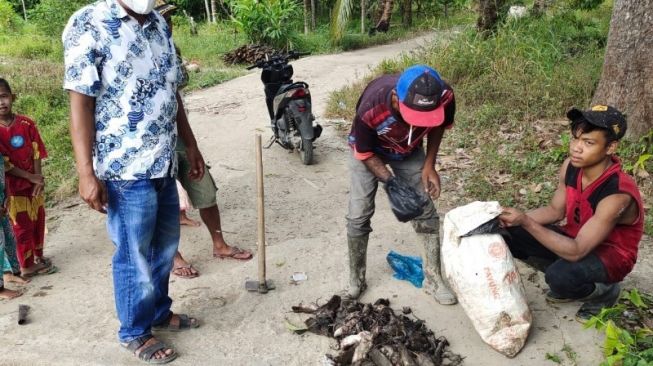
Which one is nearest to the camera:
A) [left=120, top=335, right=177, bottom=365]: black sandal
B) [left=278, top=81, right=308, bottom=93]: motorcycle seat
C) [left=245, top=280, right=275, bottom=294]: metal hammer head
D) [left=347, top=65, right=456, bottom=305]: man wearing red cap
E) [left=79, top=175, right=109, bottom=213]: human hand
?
[left=79, top=175, right=109, bottom=213]: human hand

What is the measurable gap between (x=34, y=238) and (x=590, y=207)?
382 centimetres

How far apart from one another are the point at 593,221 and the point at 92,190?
2.53 metres

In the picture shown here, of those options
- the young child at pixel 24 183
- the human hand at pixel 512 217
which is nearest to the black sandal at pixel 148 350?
the young child at pixel 24 183

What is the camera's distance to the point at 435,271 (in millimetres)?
3475

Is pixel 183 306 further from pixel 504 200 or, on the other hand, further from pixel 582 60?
pixel 582 60

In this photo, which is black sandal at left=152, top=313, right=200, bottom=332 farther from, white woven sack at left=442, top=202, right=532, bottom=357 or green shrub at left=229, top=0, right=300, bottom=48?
green shrub at left=229, top=0, right=300, bottom=48

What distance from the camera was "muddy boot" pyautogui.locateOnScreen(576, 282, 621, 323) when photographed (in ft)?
10.4

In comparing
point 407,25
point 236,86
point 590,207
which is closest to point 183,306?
point 590,207

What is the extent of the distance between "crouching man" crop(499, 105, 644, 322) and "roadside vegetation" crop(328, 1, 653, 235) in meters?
1.52

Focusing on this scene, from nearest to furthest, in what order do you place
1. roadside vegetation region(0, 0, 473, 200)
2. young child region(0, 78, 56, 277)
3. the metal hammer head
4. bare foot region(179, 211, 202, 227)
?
the metal hammer head
young child region(0, 78, 56, 277)
bare foot region(179, 211, 202, 227)
roadside vegetation region(0, 0, 473, 200)

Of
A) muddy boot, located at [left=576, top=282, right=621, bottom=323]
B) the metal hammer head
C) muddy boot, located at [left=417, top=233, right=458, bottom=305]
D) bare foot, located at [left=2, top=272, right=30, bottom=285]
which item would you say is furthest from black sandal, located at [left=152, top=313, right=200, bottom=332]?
muddy boot, located at [left=576, top=282, right=621, bottom=323]

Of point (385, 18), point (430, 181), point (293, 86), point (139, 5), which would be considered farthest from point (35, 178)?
point (385, 18)

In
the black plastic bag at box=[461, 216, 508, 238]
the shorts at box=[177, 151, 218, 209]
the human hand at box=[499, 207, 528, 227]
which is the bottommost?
the shorts at box=[177, 151, 218, 209]

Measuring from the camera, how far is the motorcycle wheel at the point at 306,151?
6.06 meters
